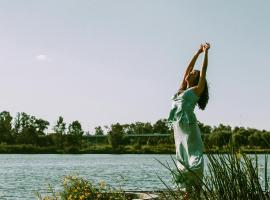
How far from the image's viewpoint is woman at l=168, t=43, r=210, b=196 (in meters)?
6.90

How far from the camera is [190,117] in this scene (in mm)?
7133

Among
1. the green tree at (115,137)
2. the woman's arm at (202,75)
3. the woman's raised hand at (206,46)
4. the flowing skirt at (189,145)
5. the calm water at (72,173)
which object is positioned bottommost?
the calm water at (72,173)

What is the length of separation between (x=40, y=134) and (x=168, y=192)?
144 meters

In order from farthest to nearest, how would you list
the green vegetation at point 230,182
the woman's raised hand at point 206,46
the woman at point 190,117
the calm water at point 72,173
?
1. the calm water at point 72,173
2. the woman at point 190,117
3. the woman's raised hand at point 206,46
4. the green vegetation at point 230,182

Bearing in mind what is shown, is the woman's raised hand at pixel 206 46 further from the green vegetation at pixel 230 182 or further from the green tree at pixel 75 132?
the green tree at pixel 75 132

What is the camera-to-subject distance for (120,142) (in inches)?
5640

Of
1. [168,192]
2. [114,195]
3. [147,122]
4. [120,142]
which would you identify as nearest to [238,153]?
[168,192]

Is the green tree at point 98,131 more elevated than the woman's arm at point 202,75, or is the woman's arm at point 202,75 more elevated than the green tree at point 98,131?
the green tree at point 98,131

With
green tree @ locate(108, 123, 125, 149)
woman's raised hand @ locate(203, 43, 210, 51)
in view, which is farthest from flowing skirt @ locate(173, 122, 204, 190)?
green tree @ locate(108, 123, 125, 149)

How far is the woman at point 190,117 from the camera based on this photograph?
22.6ft

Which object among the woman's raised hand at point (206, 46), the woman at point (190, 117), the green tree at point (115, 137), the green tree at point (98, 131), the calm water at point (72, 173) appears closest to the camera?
the woman's raised hand at point (206, 46)

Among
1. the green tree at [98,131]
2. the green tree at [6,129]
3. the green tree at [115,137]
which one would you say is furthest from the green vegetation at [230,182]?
the green tree at [98,131]

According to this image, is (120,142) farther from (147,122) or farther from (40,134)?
(147,122)

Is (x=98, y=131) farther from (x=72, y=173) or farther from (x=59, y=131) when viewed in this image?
(x=72, y=173)
